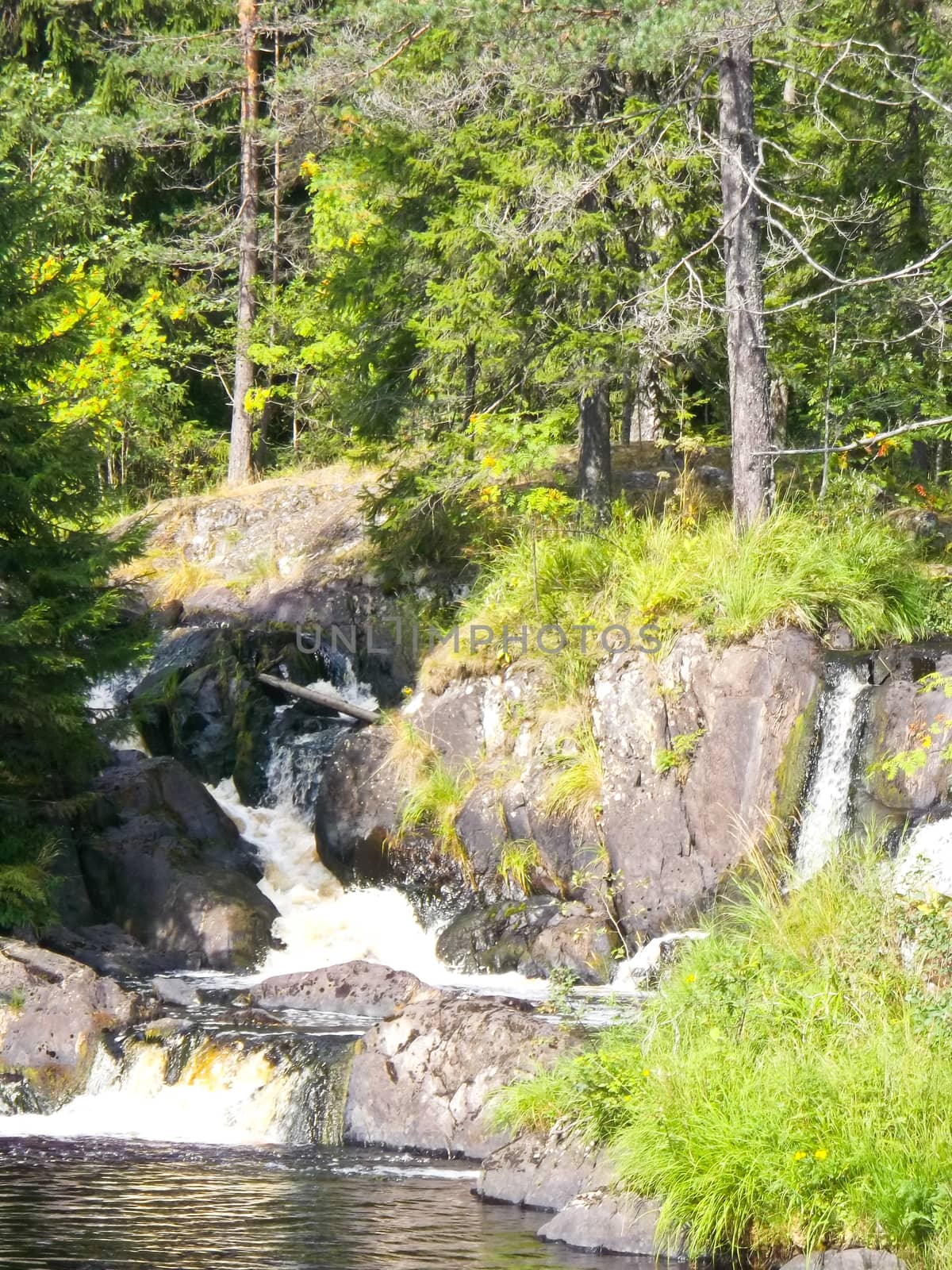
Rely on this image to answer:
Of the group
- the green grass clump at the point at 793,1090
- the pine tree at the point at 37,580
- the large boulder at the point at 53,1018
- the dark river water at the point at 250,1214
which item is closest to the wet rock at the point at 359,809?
the pine tree at the point at 37,580

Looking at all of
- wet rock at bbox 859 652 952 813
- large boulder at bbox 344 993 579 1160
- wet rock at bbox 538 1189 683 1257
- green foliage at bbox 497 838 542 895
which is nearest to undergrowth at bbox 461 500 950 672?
wet rock at bbox 859 652 952 813

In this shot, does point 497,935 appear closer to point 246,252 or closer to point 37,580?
point 37,580

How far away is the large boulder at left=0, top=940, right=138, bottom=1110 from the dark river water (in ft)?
3.08

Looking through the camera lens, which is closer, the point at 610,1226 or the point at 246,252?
the point at 610,1226

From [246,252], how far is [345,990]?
13.8 metres

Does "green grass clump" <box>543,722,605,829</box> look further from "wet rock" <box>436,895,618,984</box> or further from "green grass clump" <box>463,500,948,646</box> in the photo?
"green grass clump" <box>463,500,948,646</box>

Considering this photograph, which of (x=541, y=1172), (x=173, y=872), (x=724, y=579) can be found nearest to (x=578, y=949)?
(x=724, y=579)

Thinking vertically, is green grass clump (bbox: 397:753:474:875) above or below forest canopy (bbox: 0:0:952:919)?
below

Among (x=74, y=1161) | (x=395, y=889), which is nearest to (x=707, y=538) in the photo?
(x=395, y=889)

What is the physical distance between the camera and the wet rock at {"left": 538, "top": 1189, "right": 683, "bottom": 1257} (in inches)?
263

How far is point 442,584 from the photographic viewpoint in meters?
16.1

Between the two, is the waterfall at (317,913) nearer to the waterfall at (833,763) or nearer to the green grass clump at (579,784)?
the green grass clump at (579,784)

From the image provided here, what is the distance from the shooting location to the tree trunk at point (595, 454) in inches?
585

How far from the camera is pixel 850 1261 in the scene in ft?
19.7
